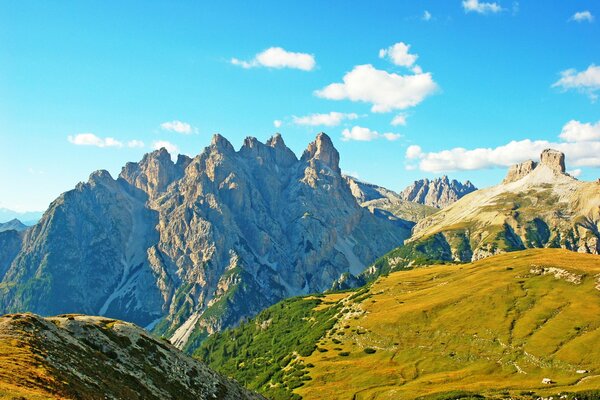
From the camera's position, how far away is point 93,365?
5859 centimetres

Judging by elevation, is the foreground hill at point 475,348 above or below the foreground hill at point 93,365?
below

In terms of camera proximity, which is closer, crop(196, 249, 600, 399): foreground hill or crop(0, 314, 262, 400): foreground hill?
crop(0, 314, 262, 400): foreground hill

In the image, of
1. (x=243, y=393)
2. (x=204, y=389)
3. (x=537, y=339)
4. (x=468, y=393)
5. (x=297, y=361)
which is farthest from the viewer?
(x=297, y=361)

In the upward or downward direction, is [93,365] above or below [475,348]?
above

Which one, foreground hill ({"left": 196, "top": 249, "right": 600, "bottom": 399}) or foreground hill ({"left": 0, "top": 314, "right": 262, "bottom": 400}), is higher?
foreground hill ({"left": 0, "top": 314, "right": 262, "bottom": 400})

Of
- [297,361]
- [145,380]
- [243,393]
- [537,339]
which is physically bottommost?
[297,361]

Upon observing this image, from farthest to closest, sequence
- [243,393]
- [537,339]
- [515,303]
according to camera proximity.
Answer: [515,303] < [537,339] < [243,393]

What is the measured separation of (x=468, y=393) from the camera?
383 feet

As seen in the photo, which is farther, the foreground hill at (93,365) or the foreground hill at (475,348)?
the foreground hill at (475,348)

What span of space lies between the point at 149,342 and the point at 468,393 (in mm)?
82757

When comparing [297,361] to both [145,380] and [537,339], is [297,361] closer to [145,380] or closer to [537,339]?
[537,339]

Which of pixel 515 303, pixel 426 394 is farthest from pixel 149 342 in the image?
pixel 515 303

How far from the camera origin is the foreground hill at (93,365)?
1777 inches

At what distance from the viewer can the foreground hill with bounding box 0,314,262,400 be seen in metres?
45.1
